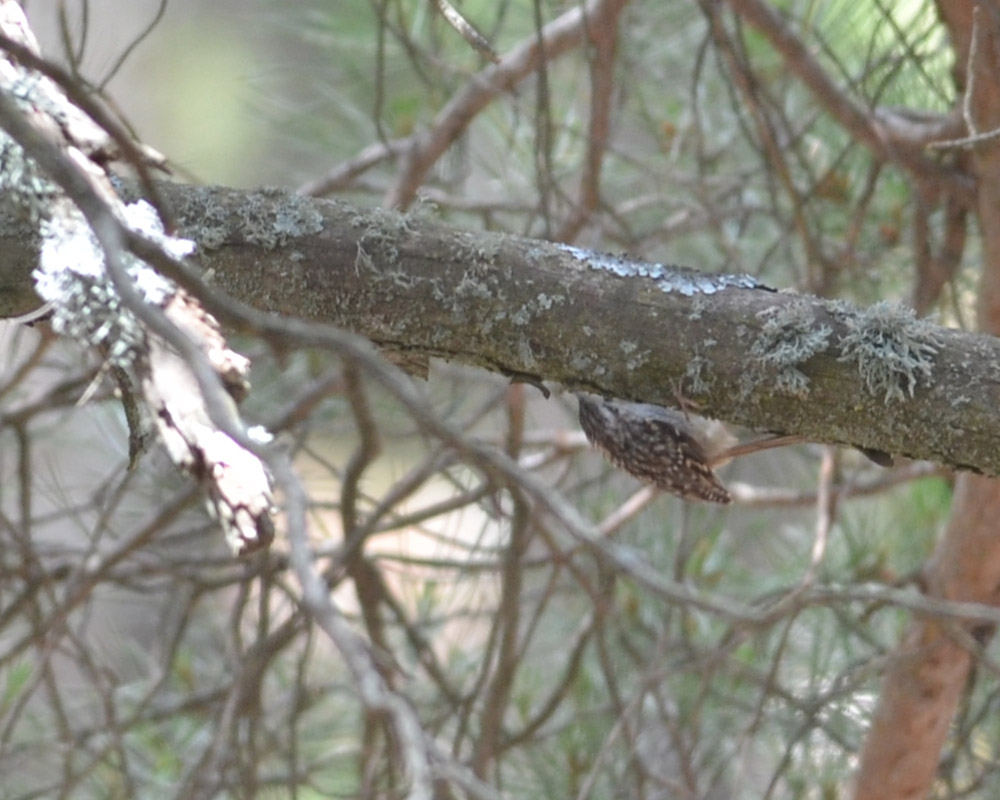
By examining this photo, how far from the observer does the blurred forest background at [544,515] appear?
1626mm

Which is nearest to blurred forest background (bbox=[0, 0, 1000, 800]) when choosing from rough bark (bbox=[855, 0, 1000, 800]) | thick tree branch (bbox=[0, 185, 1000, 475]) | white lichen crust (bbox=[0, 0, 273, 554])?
rough bark (bbox=[855, 0, 1000, 800])

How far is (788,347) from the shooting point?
0.90 metres

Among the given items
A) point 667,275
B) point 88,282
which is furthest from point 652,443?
point 88,282

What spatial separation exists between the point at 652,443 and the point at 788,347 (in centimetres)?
54

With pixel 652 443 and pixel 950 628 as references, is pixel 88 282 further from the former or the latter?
pixel 950 628

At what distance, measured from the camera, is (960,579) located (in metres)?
1.58

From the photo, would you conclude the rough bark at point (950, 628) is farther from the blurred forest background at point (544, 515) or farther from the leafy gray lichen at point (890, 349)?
the leafy gray lichen at point (890, 349)

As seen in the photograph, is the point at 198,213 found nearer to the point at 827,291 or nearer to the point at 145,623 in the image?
the point at 827,291

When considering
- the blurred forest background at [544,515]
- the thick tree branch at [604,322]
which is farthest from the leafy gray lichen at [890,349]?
the blurred forest background at [544,515]

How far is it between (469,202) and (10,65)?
1091 mm

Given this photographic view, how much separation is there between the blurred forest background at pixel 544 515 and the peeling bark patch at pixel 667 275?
41 cm

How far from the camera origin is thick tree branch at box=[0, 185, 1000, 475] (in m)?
0.89

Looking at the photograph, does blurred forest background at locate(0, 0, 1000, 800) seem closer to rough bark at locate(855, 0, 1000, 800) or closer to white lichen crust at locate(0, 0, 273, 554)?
rough bark at locate(855, 0, 1000, 800)

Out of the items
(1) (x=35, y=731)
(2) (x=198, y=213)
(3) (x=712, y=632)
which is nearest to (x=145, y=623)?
(1) (x=35, y=731)
